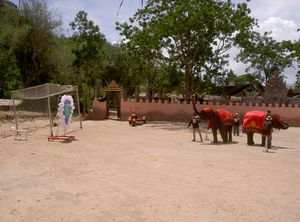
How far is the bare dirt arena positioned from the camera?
5160mm

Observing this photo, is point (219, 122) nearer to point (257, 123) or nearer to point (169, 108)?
point (257, 123)

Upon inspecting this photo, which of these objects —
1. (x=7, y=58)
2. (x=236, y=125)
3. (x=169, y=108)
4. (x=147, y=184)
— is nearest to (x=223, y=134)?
(x=236, y=125)

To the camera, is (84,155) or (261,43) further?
(261,43)

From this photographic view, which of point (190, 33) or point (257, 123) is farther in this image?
point (190, 33)

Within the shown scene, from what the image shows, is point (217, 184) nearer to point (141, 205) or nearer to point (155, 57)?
point (141, 205)

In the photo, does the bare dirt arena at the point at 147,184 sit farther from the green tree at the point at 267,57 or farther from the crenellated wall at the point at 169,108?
the green tree at the point at 267,57

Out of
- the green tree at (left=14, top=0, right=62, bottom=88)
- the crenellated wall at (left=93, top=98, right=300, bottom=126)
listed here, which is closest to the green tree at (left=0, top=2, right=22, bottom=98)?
the green tree at (left=14, top=0, right=62, bottom=88)

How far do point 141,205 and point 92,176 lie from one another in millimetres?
2239

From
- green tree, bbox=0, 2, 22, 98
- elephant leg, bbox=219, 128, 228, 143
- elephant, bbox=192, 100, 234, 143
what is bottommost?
elephant leg, bbox=219, 128, 228, 143

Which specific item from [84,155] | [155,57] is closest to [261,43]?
[155,57]

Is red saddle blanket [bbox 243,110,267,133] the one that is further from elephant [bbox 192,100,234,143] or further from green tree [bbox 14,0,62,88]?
green tree [bbox 14,0,62,88]

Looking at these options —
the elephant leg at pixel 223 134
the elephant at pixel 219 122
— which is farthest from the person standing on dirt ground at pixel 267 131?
the elephant leg at pixel 223 134

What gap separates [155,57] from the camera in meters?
24.9

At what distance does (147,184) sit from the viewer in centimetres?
684
